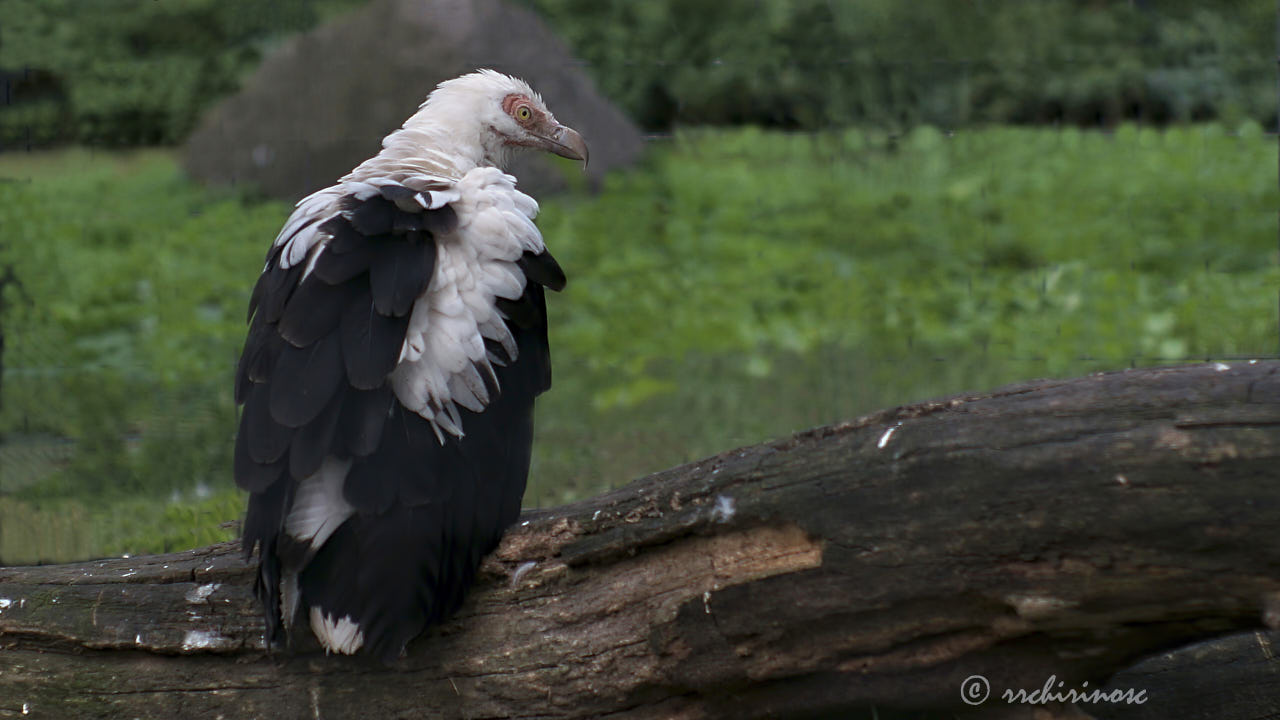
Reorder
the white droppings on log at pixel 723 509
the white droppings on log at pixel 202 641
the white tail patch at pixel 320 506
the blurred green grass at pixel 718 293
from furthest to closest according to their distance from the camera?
the blurred green grass at pixel 718 293 → the white droppings on log at pixel 202 641 → the white tail patch at pixel 320 506 → the white droppings on log at pixel 723 509

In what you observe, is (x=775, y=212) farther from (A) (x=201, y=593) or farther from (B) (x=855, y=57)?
(A) (x=201, y=593)

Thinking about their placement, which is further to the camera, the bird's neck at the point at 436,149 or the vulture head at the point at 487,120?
the vulture head at the point at 487,120

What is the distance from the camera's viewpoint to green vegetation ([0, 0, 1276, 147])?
635 centimetres

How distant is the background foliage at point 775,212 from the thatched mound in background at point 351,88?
0.58ft

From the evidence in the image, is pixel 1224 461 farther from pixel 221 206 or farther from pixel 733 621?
pixel 221 206

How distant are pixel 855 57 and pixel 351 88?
8.71ft

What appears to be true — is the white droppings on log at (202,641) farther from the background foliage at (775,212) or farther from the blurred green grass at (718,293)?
the background foliage at (775,212)

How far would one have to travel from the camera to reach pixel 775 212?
23.5ft

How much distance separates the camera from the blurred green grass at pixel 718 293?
4465 millimetres

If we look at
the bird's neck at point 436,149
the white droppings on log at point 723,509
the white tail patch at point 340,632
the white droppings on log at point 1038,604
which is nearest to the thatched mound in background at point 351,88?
the bird's neck at point 436,149

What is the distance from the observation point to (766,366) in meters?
5.45

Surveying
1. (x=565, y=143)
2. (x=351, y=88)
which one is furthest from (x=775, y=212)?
(x=565, y=143)

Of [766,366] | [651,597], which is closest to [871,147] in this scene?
[766,366]

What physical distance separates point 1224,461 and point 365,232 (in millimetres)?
1591
